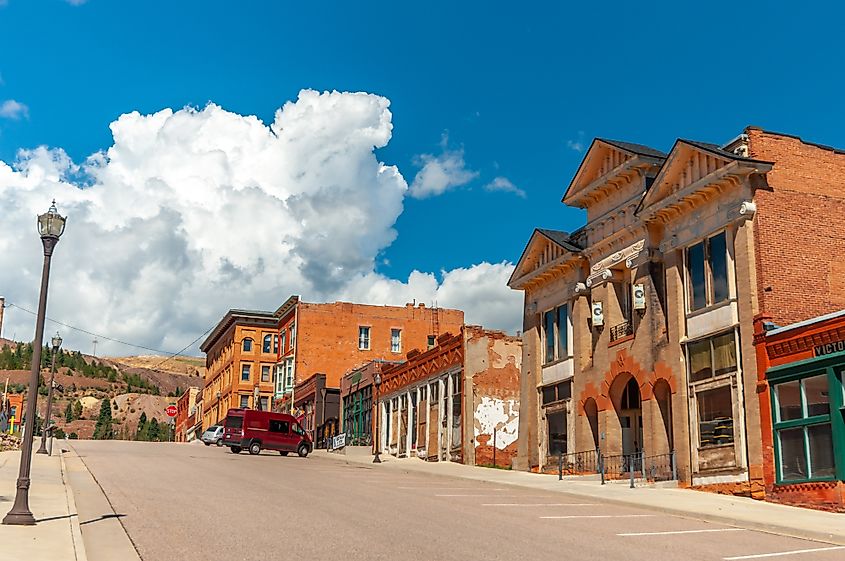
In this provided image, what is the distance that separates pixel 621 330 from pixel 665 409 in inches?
133

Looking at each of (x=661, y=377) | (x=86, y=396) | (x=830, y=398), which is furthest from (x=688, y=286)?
(x=86, y=396)

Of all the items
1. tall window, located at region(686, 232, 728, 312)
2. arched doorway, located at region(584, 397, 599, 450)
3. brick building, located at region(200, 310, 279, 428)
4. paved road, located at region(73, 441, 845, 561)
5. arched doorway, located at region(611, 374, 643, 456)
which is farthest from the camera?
brick building, located at region(200, 310, 279, 428)

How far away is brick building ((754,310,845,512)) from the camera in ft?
69.5

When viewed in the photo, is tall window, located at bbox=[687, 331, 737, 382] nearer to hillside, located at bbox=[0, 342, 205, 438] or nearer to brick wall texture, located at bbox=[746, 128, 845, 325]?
brick wall texture, located at bbox=[746, 128, 845, 325]

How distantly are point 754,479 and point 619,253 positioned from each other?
31.8ft

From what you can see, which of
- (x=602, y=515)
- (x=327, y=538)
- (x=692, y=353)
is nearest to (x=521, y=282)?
(x=692, y=353)

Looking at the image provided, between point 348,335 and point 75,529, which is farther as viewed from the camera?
point 348,335

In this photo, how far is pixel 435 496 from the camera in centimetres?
2230

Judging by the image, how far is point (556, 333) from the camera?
35688 millimetres

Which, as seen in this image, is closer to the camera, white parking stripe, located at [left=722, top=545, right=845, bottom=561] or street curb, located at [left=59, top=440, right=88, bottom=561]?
street curb, located at [left=59, top=440, right=88, bottom=561]

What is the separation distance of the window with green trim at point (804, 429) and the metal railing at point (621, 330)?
300 inches

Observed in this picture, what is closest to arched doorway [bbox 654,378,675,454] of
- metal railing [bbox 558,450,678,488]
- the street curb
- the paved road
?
metal railing [bbox 558,450,678,488]

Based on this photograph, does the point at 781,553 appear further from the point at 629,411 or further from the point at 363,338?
the point at 363,338

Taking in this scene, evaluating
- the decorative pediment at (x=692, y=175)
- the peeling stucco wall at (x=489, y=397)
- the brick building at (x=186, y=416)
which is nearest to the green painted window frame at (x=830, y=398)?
the decorative pediment at (x=692, y=175)
